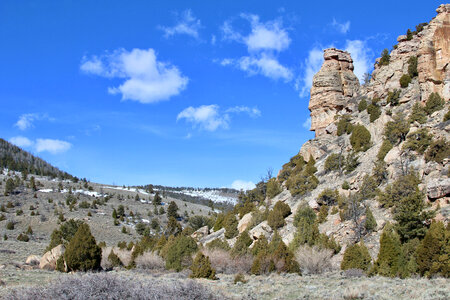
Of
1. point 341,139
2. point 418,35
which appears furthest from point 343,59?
point 341,139

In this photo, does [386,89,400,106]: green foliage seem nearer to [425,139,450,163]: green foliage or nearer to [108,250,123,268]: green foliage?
[425,139,450,163]: green foliage

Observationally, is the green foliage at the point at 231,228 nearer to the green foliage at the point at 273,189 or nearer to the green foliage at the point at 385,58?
the green foliage at the point at 273,189

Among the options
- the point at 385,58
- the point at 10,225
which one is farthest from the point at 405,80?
the point at 10,225

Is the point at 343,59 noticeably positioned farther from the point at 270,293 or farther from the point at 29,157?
the point at 29,157

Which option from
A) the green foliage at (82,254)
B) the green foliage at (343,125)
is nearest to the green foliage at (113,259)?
the green foliage at (82,254)

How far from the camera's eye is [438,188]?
967 inches

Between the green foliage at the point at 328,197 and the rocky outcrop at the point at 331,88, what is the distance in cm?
1725

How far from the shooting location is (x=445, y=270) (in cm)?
1783

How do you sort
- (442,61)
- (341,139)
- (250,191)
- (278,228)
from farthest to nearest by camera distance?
(250,191) → (341,139) → (442,61) → (278,228)

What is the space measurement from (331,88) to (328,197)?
72.1ft

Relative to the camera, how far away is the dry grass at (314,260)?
2388 centimetres

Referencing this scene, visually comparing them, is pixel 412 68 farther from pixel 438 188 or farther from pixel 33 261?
pixel 33 261

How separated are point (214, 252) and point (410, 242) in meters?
14.0

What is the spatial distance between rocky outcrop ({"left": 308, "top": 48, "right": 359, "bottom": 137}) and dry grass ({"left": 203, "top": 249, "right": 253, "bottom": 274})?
1028 inches
